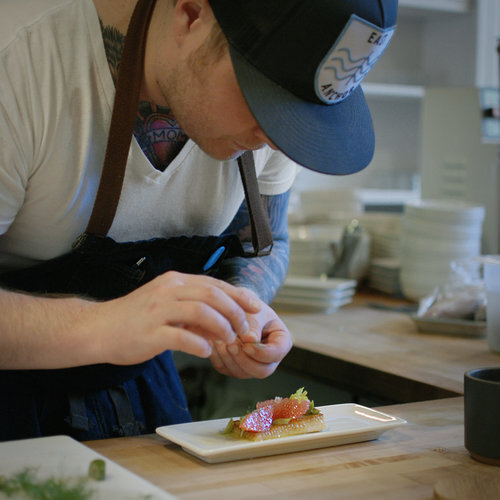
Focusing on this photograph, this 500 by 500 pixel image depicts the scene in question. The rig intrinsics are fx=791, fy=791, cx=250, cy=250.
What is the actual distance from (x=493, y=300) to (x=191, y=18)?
104 centimetres

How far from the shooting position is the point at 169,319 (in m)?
1.03

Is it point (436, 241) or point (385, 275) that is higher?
point (436, 241)

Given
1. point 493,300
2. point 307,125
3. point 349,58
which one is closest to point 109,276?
point 307,125

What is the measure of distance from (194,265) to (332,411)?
38cm

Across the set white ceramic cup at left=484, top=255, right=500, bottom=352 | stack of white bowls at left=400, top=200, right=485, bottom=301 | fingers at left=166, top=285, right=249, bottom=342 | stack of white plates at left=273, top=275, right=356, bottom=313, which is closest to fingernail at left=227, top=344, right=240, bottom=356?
fingers at left=166, top=285, right=249, bottom=342

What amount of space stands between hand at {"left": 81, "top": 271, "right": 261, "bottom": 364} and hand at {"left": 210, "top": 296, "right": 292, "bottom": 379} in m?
0.17

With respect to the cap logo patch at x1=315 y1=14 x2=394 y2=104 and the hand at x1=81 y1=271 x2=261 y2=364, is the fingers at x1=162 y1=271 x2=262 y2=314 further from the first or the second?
the cap logo patch at x1=315 y1=14 x2=394 y2=104

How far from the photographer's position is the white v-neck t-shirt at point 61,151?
1.15 metres

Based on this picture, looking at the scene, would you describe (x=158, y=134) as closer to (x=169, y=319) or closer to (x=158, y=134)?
(x=158, y=134)

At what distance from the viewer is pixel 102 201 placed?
126 cm

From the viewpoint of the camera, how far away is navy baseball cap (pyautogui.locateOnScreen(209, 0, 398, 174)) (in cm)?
106

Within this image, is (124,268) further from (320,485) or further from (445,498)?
(445,498)

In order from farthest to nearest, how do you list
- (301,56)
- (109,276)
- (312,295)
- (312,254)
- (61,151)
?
1. (312,254)
2. (312,295)
3. (109,276)
4. (61,151)
5. (301,56)

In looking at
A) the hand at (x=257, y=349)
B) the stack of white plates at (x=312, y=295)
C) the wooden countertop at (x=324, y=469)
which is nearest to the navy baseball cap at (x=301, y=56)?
the hand at (x=257, y=349)
